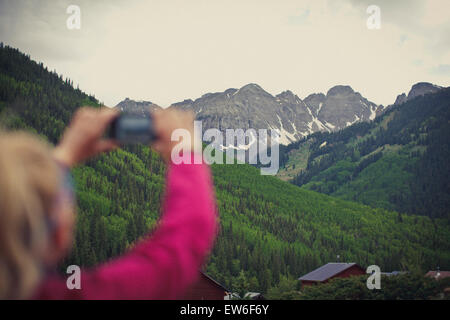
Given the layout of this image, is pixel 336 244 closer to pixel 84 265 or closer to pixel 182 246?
pixel 84 265

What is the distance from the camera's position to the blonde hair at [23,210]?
57.8 inches

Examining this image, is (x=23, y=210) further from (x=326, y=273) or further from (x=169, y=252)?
(x=326, y=273)

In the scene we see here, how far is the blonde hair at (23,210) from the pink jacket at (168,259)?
0.81 feet

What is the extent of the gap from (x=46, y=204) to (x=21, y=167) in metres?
0.13

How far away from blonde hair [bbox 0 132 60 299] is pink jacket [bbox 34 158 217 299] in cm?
25

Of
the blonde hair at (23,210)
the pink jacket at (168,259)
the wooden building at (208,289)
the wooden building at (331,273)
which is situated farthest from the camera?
the wooden building at (208,289)

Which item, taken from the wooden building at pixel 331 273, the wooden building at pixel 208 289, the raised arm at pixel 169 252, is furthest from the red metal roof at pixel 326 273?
the raised arm at pixel 169 252

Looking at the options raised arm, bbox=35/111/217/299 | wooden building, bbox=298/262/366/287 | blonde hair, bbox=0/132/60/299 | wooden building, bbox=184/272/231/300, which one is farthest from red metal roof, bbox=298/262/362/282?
blonde hair, bbox=0/132/60/299

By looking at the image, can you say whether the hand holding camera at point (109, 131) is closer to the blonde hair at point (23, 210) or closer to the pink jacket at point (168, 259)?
the pink jacket at point (168, 259)

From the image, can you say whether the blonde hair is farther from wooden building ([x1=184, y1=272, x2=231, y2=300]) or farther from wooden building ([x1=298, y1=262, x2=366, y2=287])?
wooden building ([x1=184, y1=272, x2=231, y2=300])

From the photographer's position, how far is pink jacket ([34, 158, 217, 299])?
1.84m

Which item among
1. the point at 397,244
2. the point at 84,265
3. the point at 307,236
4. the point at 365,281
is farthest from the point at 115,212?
the point at 365,281

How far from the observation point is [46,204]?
1.55m

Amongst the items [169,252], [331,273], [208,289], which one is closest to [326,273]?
[331,273]
